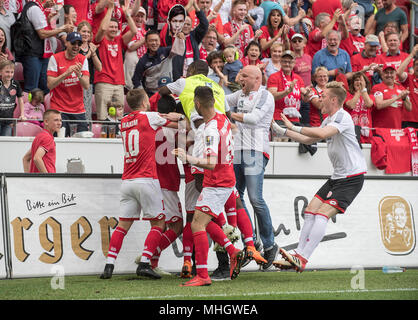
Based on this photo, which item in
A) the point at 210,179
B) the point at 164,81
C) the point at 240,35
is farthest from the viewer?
the point at 240,35

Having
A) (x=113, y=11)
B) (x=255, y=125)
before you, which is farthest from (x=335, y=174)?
(x=113, y=11)

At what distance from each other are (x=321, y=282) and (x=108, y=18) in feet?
23.7

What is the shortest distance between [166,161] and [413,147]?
6.68 m

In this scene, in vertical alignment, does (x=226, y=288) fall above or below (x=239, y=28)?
below

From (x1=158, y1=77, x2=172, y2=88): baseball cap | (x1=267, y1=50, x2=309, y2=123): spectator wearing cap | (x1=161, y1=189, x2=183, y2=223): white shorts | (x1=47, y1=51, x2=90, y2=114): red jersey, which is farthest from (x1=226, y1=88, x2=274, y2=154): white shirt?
(x1=47, y1=51, x2=90, y2=114): red jersey

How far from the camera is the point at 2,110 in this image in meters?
11.6

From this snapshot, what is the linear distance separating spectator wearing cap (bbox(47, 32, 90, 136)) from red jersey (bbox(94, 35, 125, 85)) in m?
0.78

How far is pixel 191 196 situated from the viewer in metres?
8.95

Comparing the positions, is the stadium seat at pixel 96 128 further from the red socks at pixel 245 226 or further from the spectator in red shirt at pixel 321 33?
the spectator in red shirt at pixel 321 33

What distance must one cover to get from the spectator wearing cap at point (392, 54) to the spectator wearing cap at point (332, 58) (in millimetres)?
980

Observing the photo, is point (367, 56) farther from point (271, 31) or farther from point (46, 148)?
point (46, 148)

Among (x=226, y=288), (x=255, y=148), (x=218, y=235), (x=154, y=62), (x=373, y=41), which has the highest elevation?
(x=373, y=41)

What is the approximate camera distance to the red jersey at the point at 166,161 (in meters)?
9.11

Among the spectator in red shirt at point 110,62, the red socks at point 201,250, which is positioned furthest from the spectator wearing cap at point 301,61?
the red socks at point 201,250
